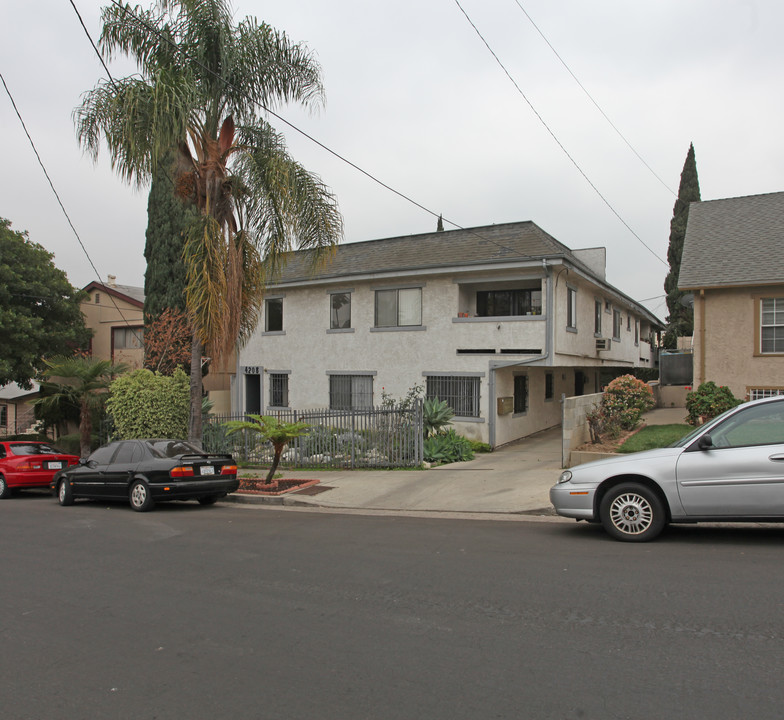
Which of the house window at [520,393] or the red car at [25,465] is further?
the house window at [520,393]

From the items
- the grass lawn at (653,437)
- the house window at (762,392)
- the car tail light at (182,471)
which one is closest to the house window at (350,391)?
the grass lawn at (653,437)

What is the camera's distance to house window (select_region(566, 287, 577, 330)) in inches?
751

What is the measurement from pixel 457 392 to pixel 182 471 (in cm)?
956

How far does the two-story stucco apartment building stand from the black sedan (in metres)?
6.65

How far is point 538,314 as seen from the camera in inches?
733

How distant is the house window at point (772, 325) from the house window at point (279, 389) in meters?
14.8

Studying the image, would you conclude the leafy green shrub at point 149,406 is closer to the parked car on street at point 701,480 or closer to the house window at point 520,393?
the house window at point 520,393

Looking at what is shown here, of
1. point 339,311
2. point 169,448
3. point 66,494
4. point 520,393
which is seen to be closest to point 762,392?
point 520,393

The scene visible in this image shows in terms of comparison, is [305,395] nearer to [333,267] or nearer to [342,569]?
[333,267]

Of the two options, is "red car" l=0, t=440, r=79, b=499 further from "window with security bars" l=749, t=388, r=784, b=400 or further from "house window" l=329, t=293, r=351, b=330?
"window with security bars" l=749, t=388, r=784, b=400

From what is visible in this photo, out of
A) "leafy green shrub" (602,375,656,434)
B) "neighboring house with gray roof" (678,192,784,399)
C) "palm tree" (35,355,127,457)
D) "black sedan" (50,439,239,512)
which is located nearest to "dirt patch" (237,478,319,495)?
"black sedan" (50,439,239,512)

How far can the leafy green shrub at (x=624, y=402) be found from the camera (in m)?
14.3

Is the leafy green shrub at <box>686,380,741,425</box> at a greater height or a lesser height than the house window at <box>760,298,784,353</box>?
lesser

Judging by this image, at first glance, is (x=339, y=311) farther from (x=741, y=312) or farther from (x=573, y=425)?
(x=741, y=312)
